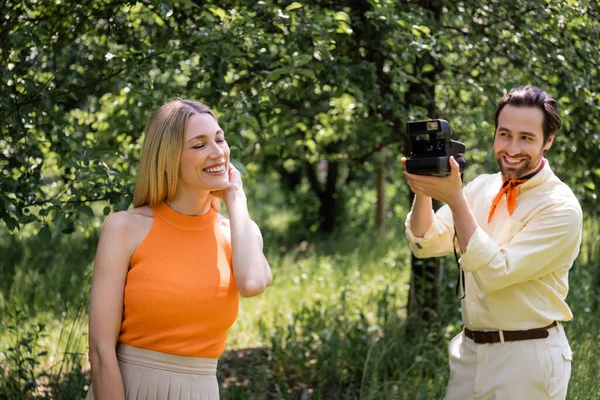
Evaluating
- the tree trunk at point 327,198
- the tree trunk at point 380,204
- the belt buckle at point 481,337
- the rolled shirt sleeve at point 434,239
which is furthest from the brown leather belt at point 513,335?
the tree trunk at point 327,198

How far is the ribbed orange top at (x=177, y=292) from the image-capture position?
92.7 inches

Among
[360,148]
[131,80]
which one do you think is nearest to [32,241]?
[360,148]

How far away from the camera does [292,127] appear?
5.37 metres

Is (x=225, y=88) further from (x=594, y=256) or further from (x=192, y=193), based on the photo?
(x=594, y=256)

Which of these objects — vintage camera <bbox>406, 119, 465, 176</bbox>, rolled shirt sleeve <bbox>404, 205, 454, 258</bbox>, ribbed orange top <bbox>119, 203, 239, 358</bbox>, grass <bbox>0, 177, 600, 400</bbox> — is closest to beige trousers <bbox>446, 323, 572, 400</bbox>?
rolled shirt sleeve <bbox>404, 205, 454, 258</bbox>

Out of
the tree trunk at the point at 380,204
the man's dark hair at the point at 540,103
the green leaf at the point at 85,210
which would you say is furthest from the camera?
the tree trunk at the point at 380,204

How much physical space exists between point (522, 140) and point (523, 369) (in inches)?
34.2

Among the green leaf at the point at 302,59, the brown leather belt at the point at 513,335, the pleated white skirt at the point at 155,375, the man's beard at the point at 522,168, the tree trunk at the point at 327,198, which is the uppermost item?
the green leaf at the point at 302,59

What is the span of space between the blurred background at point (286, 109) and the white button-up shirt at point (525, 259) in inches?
41.6

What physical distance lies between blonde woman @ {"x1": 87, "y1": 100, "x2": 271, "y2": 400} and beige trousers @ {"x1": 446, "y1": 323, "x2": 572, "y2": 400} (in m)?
0.95

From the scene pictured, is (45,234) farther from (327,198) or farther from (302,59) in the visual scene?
(327,198)

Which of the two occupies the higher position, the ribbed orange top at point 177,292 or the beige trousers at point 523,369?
the ribbed orange top at point 177,292

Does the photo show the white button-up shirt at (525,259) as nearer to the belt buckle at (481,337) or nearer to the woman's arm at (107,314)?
the belt buckle at (481,337)

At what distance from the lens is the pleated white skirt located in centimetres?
238
